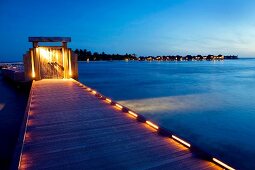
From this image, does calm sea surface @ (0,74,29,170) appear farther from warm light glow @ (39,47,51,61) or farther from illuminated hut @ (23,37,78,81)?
warm light glow @ (39,47,51,61)

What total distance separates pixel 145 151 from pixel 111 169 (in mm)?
842

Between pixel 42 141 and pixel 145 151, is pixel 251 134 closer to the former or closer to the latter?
pixel 145 151

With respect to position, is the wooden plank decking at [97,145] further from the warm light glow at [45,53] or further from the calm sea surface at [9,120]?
the warm light glow at [45,53]

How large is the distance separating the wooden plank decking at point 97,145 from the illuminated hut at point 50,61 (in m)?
9.38

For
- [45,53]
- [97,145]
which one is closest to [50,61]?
[45,53]

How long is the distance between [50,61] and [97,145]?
45.2 ft

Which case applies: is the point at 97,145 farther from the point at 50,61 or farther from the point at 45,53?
the point at 45,53

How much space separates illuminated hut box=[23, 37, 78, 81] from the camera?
15336mm

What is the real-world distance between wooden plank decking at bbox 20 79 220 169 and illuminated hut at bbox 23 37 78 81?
30.8ft

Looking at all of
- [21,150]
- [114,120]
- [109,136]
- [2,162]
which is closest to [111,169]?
[109,136]

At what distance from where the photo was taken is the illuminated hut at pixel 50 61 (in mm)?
15336

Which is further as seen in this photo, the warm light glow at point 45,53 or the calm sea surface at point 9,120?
the warm light glow at point 45,53

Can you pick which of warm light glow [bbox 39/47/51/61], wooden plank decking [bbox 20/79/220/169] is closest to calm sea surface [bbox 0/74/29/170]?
wooden plank decking [bbox 20/79/220/169]

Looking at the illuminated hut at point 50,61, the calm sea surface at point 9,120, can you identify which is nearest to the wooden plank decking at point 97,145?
the calm sea surface at point 9,120
